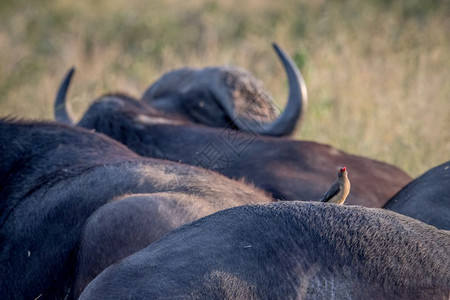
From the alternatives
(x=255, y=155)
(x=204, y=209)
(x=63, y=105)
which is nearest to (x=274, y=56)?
(x=63, y=105)

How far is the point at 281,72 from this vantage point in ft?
31.9

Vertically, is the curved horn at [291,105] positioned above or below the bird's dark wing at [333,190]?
below

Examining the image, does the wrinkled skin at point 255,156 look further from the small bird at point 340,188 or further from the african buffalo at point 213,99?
the small bird at point 340,188

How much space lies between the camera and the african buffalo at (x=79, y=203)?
2.81m

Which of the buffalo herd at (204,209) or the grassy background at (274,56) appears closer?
the buffalo herd at (204,209)

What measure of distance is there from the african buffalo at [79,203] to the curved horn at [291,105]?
5.41 ft

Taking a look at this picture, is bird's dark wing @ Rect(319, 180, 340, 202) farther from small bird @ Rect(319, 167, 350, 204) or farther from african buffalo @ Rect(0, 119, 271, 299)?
african buffalo @ Rect(0, 119, 271, 299)

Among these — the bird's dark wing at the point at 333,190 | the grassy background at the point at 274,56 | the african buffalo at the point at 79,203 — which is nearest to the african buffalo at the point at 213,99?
the grassy background at the point at 274,56

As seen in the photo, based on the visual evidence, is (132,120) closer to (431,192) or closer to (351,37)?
(431,192)

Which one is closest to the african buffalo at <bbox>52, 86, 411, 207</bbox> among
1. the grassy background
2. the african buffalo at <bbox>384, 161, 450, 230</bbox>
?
the african buffalo at <bbox>384, 161, 450, 230</bbox>

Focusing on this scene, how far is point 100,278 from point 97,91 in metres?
7.29

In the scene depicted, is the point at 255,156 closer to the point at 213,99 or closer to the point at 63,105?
the point at 213,99

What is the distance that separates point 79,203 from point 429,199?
63.8 inches

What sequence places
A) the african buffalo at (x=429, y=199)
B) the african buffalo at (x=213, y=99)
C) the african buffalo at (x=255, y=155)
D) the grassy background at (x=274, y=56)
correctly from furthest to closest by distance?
the grassy background at (x=274, y=56) → the african buffalo at (x=213, y=99) → the african buffalo at (x=255, y=155) → the african buffalo at (x=429, y=199)
